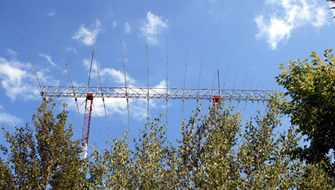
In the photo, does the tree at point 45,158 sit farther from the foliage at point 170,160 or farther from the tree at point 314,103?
the tree at point 314,103

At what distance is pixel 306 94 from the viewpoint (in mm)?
14898

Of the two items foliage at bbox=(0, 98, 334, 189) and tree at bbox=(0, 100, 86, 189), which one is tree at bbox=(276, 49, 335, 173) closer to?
foliage at bbox=(0, 98, 334, 189)

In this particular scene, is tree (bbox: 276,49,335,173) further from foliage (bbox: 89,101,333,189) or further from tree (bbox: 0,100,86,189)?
tree (bbox: 0,100,86,189)

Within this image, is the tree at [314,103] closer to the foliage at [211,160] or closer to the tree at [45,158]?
the foliage at [211,160]

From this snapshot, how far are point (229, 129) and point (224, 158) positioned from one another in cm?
393

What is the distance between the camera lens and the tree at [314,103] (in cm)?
1424

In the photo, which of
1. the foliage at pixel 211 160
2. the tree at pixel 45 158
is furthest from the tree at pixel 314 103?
the tree at pixel 45 158

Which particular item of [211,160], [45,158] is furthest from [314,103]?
[45,158]

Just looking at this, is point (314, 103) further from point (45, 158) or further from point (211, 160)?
point (45, 158)

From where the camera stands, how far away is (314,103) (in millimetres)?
14680

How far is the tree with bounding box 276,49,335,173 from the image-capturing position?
14.2 m

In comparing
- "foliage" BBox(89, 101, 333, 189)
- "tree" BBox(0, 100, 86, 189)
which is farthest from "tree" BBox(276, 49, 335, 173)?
"tree" BBox(0, 100, 86, 189)

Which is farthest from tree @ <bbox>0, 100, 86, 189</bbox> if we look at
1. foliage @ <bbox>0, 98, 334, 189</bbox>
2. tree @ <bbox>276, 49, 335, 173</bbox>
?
tree @ <bbox>276, 49, 335, 173</bbox>

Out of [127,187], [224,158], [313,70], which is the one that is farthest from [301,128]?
[127,187]
